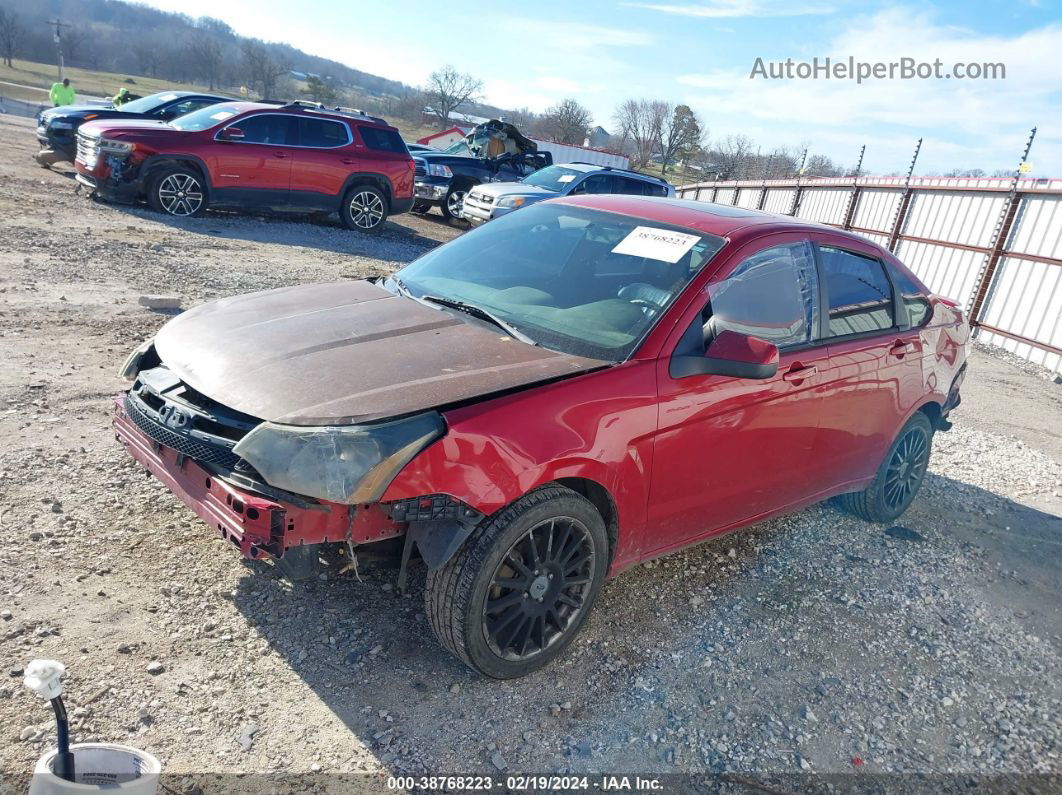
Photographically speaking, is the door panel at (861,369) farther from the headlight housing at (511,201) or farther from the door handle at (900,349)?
the headlight housing at (511,201)

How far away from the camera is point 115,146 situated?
1097cm

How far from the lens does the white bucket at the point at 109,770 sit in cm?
194

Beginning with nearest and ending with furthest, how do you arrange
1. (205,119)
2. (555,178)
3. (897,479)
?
(897,479)
(205,119)
(555,178)

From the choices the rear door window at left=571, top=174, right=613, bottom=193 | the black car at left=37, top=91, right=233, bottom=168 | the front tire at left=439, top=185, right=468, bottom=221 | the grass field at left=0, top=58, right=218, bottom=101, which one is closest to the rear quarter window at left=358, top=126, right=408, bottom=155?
the black car at left=37, top=91, right=233, bottom=168

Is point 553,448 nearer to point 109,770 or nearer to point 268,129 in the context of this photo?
point 109,770

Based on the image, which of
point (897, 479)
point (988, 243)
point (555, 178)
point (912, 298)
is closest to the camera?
point (912, 298)

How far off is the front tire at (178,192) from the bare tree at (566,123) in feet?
193

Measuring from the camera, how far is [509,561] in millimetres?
2859

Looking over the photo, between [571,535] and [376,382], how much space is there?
951 mm

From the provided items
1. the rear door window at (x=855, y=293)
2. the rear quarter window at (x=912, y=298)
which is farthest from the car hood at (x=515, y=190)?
the rear door window at (x=855, y=293)

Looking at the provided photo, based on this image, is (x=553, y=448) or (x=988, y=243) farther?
(x=988, y=243)

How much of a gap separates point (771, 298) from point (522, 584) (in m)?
1.87

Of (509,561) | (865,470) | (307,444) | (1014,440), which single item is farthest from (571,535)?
(1014,440)

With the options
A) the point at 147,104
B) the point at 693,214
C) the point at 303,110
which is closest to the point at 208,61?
the point at 147,104
